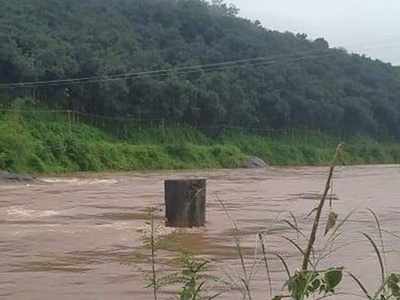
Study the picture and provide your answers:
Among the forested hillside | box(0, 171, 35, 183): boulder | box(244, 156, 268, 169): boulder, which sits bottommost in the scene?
box(244, 156, 268, 169): boulder

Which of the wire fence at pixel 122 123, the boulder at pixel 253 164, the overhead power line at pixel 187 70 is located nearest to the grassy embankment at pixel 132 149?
the wire fence at pixel 122 123

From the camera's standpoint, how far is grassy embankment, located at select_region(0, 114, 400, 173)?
130 ft

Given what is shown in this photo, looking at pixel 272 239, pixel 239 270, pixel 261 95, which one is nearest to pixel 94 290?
pixel 239 270

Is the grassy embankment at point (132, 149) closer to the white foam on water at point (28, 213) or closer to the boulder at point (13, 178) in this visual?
the boulder at point (13, 178)

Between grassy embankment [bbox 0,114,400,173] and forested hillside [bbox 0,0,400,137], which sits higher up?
forested hillside [bbox 0,0,400,137]

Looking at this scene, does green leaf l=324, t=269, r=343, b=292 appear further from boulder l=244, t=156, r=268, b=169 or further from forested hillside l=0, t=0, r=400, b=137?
boulder l=244, t=156, r=268, b=169

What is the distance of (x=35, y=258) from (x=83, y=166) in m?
34.1

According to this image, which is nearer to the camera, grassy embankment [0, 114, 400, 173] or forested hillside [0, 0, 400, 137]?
grassy embankment [0, 114, 400, 173]

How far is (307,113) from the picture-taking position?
248ft

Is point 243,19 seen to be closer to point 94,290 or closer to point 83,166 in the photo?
point 83,166

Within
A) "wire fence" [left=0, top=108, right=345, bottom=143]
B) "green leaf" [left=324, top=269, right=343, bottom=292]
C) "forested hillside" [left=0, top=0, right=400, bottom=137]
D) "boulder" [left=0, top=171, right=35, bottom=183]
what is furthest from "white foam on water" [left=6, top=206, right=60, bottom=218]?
"forested hillside" [left=0, top=0, right=400, bottom=137]

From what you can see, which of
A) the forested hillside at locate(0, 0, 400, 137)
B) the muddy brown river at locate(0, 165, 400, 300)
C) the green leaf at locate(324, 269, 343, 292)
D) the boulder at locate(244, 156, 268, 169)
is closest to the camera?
the green leaf at locate(324, 269, 343, 292)

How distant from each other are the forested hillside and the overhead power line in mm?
135

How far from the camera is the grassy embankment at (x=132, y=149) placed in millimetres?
39531
